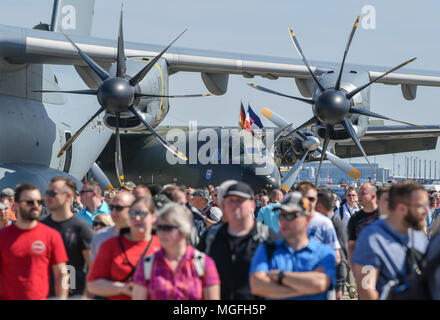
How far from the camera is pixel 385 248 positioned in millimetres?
4332

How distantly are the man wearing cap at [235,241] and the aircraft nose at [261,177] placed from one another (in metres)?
15.1

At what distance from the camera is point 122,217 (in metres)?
5.30

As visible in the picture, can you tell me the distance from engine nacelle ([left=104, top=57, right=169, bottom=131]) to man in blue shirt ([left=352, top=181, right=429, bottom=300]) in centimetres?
871

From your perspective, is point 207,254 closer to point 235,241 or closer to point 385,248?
point 235,241

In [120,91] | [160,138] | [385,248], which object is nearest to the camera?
[385,248]

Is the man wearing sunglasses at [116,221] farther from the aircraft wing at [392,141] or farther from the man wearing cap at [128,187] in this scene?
the aircraft wing at [392,141]

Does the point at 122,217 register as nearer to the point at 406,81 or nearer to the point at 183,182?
the point at 406,81

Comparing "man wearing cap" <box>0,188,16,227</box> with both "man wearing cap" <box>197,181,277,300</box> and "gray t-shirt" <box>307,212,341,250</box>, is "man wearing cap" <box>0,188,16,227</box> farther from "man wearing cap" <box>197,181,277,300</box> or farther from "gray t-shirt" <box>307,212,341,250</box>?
"man wearing cap" <box>197,181,277,300</box>

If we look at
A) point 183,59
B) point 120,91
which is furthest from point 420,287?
point 183,59

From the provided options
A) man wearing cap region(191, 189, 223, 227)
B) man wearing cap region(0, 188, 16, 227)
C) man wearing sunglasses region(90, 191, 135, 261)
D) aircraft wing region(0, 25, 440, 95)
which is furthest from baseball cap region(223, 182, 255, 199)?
aircraft wing region(0, 25, 440, 95)

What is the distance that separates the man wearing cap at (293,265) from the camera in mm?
4188

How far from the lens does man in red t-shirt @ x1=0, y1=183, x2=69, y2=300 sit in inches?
194

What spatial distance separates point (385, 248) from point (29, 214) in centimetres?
270

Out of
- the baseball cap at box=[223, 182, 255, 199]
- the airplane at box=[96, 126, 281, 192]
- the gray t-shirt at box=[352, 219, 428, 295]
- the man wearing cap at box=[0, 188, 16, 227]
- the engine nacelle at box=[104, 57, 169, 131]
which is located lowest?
the gray t-shirt at box=[352, 219, 428, 295]
